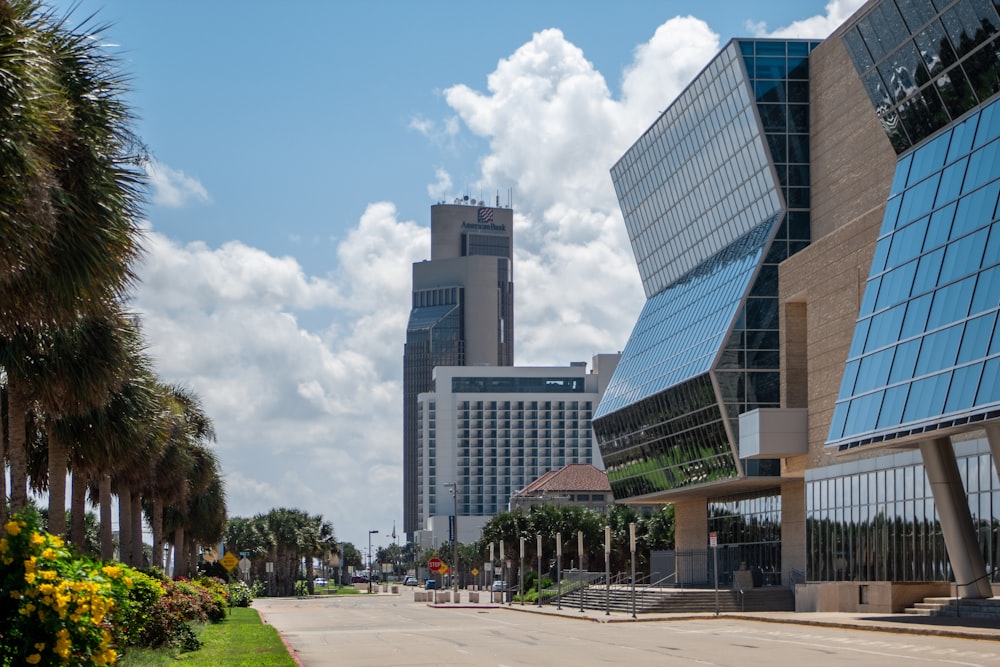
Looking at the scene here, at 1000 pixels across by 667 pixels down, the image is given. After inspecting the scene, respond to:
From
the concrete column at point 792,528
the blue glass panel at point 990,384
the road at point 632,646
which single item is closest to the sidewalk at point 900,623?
the road at point 632,646

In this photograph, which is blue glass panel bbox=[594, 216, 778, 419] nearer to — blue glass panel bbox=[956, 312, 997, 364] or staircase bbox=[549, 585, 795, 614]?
staircase bbox=[549, 585, 795, 614]

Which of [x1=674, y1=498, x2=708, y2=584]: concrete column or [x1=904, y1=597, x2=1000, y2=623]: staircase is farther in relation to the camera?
[x1=674, y1=498, x2=708, y2=584]: concrete column

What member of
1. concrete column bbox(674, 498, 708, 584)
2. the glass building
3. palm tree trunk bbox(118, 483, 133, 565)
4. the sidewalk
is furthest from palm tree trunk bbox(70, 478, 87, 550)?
concrete column bbox(674, 498, 708, 584)

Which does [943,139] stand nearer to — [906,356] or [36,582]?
[906,356]

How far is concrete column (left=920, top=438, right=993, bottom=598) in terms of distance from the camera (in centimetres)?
4109

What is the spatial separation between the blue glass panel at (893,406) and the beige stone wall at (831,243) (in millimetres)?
9150

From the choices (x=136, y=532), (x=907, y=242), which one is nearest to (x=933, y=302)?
(x=907, y=242)

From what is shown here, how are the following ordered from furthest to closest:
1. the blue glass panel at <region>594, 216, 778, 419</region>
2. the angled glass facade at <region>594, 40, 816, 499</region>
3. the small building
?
the small building < the blue glass panel at <region>594, 216, 778, 419</region> < the angled glass facade at <region>594, 40, 816, 499</region>

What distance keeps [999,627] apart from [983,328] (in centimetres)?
803

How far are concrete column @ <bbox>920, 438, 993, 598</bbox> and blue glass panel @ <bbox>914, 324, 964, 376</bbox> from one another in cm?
257

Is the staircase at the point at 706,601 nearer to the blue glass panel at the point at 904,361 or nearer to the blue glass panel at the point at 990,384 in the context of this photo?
the blue glass panel at the point at 904,361

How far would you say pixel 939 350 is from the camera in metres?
39.1

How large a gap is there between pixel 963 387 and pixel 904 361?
4.58m

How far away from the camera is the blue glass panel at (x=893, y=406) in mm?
40594
